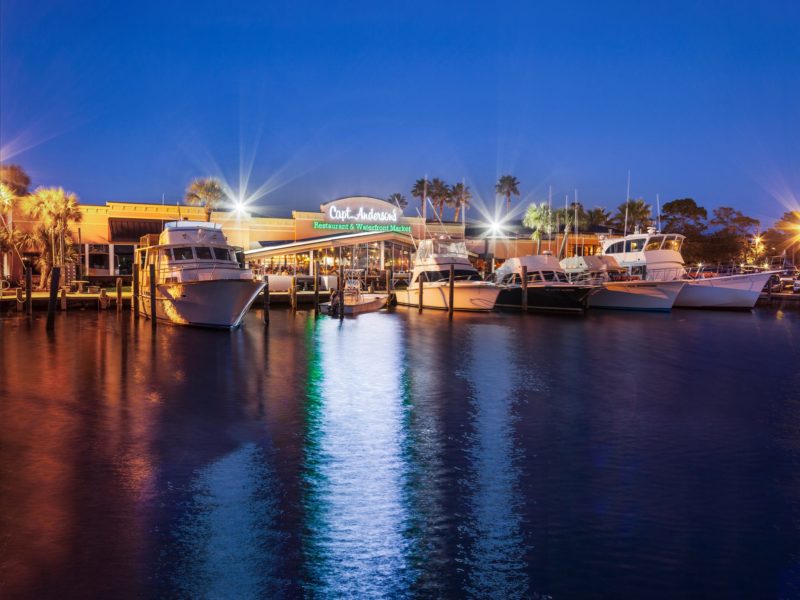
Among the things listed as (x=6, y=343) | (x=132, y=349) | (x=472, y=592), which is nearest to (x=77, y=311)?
(x=6, y=343)

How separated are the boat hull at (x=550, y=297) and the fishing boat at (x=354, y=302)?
321 inches

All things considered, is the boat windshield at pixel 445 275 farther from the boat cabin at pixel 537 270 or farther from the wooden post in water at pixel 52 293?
→ the wooden post in water at pixel 52 293

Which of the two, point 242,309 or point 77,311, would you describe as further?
point 77,311

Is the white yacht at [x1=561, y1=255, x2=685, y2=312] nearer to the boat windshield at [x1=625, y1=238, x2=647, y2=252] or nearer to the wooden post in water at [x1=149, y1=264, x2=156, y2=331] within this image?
the boat windshield at [x1=625, y1=238, x2=647, y2=252]

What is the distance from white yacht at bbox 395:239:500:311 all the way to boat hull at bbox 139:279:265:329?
15.7 meters

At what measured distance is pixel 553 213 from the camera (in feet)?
250

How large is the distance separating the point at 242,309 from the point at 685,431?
2114cm

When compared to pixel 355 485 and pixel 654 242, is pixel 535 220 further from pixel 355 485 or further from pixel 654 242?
pixel 355 485

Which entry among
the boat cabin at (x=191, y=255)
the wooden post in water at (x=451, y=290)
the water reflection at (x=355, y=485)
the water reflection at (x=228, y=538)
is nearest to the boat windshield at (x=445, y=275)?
the wooden post in water at (x=451, y=290)

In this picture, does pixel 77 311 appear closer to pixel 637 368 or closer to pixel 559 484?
pixel 637 368

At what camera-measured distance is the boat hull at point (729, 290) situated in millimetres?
47625

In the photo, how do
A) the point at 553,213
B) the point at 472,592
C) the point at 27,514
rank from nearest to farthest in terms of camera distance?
the point at 472,592 < the point at 27,514 < the point at 553,213

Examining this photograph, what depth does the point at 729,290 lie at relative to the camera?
47781mm

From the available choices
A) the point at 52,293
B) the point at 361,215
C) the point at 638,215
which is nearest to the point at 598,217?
the point at 638,215
